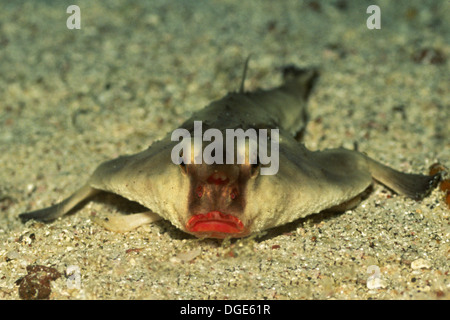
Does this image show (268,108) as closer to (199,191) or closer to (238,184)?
(238,184)

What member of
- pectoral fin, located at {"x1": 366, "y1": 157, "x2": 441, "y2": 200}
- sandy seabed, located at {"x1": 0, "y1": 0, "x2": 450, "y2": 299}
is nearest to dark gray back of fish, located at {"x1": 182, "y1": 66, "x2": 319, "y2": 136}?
sandy seabed, located at {"x1": 0, "y1": 0, "x2": 450, "y2": 299}

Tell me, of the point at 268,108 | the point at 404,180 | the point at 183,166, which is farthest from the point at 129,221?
the point at 404,180

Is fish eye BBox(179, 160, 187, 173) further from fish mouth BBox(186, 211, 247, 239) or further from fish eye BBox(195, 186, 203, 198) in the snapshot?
fish mouth BBox(186, 211, 247, 239)

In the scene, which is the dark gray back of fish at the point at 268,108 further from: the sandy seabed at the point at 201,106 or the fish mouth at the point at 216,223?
the fish mouth at the point at 216,223

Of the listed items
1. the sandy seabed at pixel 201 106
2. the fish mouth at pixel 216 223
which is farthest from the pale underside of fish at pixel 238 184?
the sandy seabed at pixel 201 106

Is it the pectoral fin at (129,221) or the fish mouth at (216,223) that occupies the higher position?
the fish mouth at (216,223)
